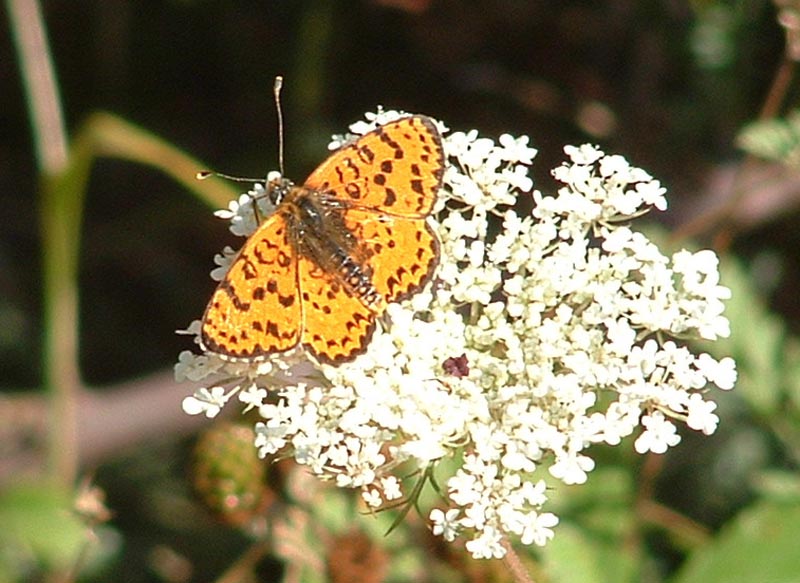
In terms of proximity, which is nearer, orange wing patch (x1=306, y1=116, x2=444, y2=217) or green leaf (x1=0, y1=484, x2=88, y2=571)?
orange wing patch (x1=306, y1=116, x2=444, y2=217)

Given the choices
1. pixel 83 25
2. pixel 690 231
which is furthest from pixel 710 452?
pixel 83 25

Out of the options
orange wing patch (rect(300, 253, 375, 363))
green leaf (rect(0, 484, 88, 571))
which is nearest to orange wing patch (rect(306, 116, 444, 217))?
orange wing patch (rect(300, 253, 375, 363))

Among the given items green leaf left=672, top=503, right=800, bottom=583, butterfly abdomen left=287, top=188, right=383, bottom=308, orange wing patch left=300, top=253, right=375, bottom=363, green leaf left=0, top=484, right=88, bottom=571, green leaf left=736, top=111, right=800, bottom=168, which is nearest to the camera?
orange wing patch left=300, top=253, right=375, bottom=363

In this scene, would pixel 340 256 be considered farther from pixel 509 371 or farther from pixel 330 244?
pixel 509 371

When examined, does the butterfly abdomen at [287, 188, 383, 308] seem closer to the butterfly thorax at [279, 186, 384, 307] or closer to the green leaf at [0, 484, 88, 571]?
the butterfly thorax at [279, 186, 384, 307]

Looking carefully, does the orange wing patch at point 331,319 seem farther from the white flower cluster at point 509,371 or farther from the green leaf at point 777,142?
the green leaf at point 777,142

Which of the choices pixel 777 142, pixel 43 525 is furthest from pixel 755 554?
pixel 43 525
